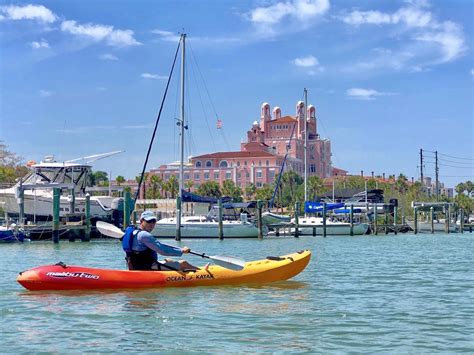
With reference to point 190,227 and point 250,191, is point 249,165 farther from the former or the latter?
point 190,227

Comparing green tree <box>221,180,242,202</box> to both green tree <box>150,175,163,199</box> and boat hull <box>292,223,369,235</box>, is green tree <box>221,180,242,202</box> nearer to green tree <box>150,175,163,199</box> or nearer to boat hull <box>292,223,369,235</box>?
green tree <box>150,175,163,199</box>

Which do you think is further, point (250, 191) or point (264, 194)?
point (250, 191)

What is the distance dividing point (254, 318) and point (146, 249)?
4207mm

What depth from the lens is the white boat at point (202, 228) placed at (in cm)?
5328

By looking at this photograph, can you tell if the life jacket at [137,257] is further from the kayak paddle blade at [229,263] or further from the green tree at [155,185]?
the green tree at [155,185]

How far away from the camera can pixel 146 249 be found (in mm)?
17016

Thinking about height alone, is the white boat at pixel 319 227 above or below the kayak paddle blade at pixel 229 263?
below

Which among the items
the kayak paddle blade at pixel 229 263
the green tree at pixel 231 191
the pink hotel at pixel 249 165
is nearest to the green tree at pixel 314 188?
the green tree at pixel 231 191

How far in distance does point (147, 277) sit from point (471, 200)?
12701 centimetres

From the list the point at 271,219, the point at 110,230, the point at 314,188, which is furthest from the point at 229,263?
the point at 314,188

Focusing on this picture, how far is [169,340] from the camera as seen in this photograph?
38.5 ft

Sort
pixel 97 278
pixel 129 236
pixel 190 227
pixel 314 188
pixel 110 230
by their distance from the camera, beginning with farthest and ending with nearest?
pixel 314 188, pixel 190 227, pixel 110 230, pixel 97 278, pixel 129 236

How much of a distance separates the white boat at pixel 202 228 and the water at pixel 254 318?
3241 cm

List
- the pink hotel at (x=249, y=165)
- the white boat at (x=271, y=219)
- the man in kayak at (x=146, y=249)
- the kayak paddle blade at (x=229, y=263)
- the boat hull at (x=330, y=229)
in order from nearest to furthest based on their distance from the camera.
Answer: the man in kayak at (x=146, y=249) < the kayak paddle blade at (x=229, y=263) < the white boat at (x=271, y=219) < the boat hull at (x=330, y=229) < the pink hotel at (x=249, y=165)
